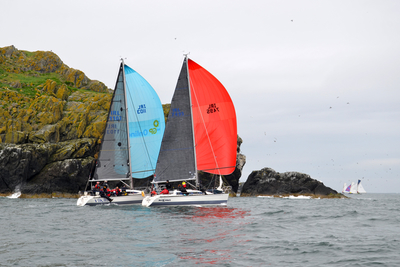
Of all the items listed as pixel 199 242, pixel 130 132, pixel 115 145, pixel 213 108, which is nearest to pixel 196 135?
pixel 213 108

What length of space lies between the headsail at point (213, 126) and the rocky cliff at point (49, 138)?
116ft

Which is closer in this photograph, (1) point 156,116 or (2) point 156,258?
(2) point 156,258

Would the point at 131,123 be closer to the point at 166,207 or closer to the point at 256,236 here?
the point at 166,207

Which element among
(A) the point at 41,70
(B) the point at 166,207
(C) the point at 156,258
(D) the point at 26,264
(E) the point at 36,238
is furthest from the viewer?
(A) the point at 41,70

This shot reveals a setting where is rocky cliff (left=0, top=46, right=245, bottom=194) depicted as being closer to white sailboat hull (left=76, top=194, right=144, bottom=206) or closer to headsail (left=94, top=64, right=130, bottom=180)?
headsail (left=94, top=64, right=130, bottom=180)

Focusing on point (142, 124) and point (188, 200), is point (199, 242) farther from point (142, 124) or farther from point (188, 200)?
point (142, 124)

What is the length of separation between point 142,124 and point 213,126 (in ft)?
34.2

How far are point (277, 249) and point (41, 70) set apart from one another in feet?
328

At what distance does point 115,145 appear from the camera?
36406 millimetres

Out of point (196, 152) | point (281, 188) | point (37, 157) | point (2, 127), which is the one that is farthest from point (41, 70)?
point (196, 152)

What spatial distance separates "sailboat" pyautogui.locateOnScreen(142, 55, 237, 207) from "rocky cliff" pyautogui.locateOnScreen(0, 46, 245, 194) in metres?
33.7

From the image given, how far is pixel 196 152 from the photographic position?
29.6 metres

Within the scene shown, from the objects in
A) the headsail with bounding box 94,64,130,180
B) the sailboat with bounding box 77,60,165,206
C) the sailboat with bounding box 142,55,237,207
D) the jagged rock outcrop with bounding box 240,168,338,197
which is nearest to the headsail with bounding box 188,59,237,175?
the sailboat with bounding box 142,55,237,207

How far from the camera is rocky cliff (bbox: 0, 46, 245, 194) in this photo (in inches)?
2290
